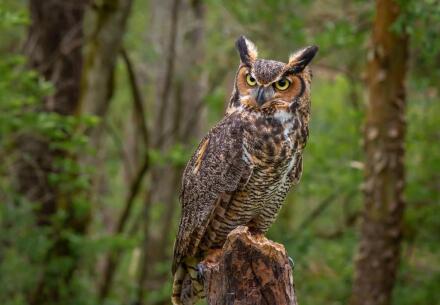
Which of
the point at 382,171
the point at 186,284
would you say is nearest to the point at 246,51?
the point at 186,284

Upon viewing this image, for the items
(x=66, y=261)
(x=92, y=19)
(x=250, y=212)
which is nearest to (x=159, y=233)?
(x=66, y=261)

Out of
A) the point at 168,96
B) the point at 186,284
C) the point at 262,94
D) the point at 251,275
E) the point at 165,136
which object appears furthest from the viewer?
the point at 168,96

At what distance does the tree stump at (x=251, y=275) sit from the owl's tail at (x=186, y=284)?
3.32 ft

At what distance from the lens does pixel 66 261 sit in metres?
7.67

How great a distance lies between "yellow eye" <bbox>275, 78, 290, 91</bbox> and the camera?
4.02 meters

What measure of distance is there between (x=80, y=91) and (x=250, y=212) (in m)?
4.35

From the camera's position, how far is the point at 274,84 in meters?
4.01

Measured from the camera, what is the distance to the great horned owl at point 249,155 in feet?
13.1

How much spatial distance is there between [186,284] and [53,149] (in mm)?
3863

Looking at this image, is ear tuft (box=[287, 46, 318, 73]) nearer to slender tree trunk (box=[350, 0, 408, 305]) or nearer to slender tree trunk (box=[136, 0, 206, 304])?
slender tree trunk (box=[350, 0, 408, 305])

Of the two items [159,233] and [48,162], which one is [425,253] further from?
[48,162]

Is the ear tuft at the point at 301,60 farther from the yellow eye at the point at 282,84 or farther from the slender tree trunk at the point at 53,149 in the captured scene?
the slender tree trunk at the point at 53,149

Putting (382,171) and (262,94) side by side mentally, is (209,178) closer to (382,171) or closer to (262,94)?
(262,94)

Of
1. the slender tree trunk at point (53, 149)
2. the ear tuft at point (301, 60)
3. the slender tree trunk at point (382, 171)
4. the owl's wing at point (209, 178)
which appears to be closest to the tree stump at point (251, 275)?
the owl's wing at point (209, 178)
